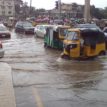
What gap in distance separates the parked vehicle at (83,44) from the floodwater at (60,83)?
0.98 metres

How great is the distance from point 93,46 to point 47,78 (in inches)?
286

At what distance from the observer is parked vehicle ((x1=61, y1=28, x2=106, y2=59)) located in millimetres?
21312

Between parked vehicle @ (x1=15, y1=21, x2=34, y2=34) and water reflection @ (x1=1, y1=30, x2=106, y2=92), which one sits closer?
water reflection @ (x1=1, y1=30, x2=106, y2=92)

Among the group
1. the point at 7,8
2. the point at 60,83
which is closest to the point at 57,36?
→ the point at 60,83

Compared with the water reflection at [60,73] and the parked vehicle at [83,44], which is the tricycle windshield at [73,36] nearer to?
the parked vehicle at [83,44]

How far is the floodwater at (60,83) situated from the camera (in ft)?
34.3

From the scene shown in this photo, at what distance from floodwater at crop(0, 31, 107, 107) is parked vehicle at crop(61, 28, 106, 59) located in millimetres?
976

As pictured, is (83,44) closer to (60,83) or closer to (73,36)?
(73,36)

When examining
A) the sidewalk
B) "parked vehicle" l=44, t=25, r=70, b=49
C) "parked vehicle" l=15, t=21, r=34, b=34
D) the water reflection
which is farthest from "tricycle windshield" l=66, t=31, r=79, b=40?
"parked vehicle" l=15, t=21, r=34, b=34

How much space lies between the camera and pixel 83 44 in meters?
21.4


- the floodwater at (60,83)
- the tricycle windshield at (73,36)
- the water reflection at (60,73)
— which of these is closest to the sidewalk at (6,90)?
the floodwater at (60,83)

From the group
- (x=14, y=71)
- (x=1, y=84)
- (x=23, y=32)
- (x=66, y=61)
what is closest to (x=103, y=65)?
(x=66, y=61)

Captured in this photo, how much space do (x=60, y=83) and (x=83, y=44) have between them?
8.09 metres

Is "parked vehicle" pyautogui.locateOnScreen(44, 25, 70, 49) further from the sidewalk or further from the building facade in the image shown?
the building facade
